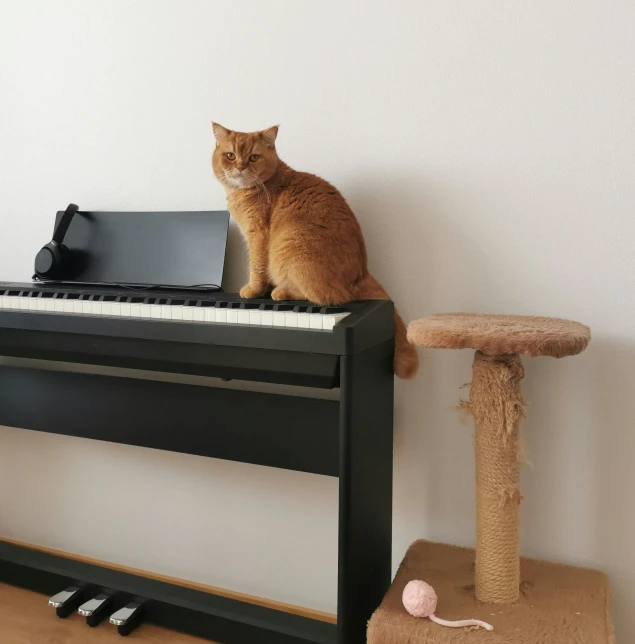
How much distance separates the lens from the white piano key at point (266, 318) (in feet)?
3.65

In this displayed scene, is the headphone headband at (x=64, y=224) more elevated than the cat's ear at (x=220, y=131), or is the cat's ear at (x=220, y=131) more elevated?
the cat's ear at (x=220, y=131)

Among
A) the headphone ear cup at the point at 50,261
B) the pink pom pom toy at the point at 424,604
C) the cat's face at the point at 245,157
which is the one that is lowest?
the pink pom pom toy at the point at 424,604

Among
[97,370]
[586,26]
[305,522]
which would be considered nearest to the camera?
[586,26]

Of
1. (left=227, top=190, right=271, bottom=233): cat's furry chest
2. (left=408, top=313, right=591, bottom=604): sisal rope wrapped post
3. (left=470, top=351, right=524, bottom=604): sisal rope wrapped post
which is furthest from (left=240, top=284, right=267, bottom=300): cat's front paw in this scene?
(left=470, top=351, right=524, bottom=604): sisal rope wrapped post

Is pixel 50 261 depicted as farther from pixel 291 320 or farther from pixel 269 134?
pixel 291 320

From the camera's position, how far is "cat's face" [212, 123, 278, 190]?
4.20 ft

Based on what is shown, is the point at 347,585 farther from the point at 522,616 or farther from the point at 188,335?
the point at 188,335

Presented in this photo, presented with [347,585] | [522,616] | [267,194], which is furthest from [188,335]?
[522,616]

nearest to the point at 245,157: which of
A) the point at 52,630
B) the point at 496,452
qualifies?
the point at 496,452

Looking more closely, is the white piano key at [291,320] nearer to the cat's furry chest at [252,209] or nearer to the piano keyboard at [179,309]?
the piano keyboard at [179,309]

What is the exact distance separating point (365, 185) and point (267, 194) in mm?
235

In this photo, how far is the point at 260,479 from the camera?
1.59m

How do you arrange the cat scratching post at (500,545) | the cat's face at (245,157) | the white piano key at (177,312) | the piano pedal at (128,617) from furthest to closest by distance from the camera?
1. the piano pedal at (128,617)
2. the cat's face at (245,157)
3. the white piano key at (177,312)
4. the cat scratching post at (500,545)

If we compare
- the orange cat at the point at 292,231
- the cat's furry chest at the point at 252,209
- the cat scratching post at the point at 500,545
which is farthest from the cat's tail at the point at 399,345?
the cat's furry chest at the point at 252,209
